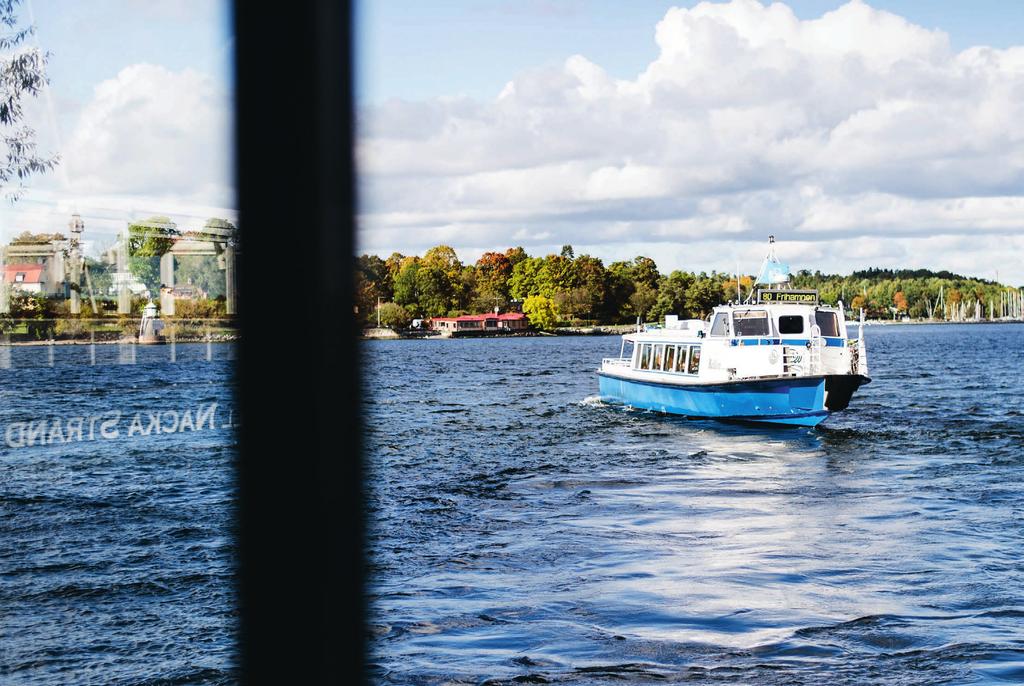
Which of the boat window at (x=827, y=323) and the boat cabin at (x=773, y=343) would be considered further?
the boat window at (x=827, y=323)

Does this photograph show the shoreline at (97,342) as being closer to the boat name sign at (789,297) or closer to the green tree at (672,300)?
the boat name sign at (789,297)

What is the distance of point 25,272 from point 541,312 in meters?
166

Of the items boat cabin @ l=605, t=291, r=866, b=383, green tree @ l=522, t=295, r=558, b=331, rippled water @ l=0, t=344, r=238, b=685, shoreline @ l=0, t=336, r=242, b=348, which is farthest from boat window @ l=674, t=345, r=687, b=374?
green tree @ l=522, t=295, r=558, b=331

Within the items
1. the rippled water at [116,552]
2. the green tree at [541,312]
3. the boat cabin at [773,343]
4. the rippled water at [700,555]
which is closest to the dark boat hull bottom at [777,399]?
the boat cabin at [773,343]

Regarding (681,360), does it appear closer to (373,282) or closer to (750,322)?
(750,322)

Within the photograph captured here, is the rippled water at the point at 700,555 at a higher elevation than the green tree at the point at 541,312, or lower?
lower

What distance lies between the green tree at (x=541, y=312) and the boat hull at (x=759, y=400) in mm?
162220

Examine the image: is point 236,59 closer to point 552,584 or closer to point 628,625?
point 628,625

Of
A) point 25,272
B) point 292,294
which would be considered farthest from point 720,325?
point 292,294

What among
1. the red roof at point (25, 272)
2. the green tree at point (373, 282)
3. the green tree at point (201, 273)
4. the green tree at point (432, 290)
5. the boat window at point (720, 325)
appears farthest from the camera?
the green tree at point (432, 290)

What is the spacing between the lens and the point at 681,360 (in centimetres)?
3522

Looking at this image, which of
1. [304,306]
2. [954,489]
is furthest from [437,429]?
[304,306]

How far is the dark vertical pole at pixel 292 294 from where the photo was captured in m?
8.45

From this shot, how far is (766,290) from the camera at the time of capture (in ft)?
106
